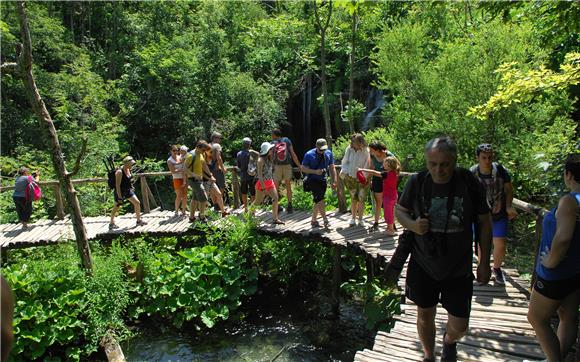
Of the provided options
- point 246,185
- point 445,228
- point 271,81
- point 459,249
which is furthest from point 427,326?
point 271,81

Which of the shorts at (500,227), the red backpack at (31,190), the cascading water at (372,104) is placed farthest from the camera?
the cascading water at (372,104)

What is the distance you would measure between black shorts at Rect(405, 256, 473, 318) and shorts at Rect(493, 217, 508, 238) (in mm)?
2499

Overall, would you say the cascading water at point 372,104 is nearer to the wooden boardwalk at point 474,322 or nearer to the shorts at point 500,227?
the wooden boardwalk at point 474,322

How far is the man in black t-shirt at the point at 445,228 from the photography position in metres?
3.07

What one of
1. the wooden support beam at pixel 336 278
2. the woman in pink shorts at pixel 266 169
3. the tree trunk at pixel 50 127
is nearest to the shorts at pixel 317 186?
the woman in pink shorts at pixel 266 169

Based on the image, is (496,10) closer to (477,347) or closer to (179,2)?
(477,347)

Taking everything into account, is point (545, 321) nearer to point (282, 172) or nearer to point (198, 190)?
point (282, 172)

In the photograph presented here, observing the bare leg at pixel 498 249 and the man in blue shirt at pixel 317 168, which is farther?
the man in blue shirt at pixel 317 168

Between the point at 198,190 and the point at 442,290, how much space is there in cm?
669

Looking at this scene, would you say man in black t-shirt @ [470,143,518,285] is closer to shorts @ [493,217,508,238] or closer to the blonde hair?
shorts @ [493,217,508,238]

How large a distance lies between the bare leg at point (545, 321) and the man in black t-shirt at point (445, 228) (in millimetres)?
529

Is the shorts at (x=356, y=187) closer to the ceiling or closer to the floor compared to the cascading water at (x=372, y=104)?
closer to the floor

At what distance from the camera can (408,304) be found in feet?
17.8

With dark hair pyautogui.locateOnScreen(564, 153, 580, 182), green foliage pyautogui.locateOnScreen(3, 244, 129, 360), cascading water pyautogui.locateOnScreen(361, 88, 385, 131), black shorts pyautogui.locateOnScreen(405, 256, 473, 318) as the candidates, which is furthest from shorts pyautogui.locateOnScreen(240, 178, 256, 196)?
cascading water pyautogui.locateOnScreen(361, 88, 385, 131)
